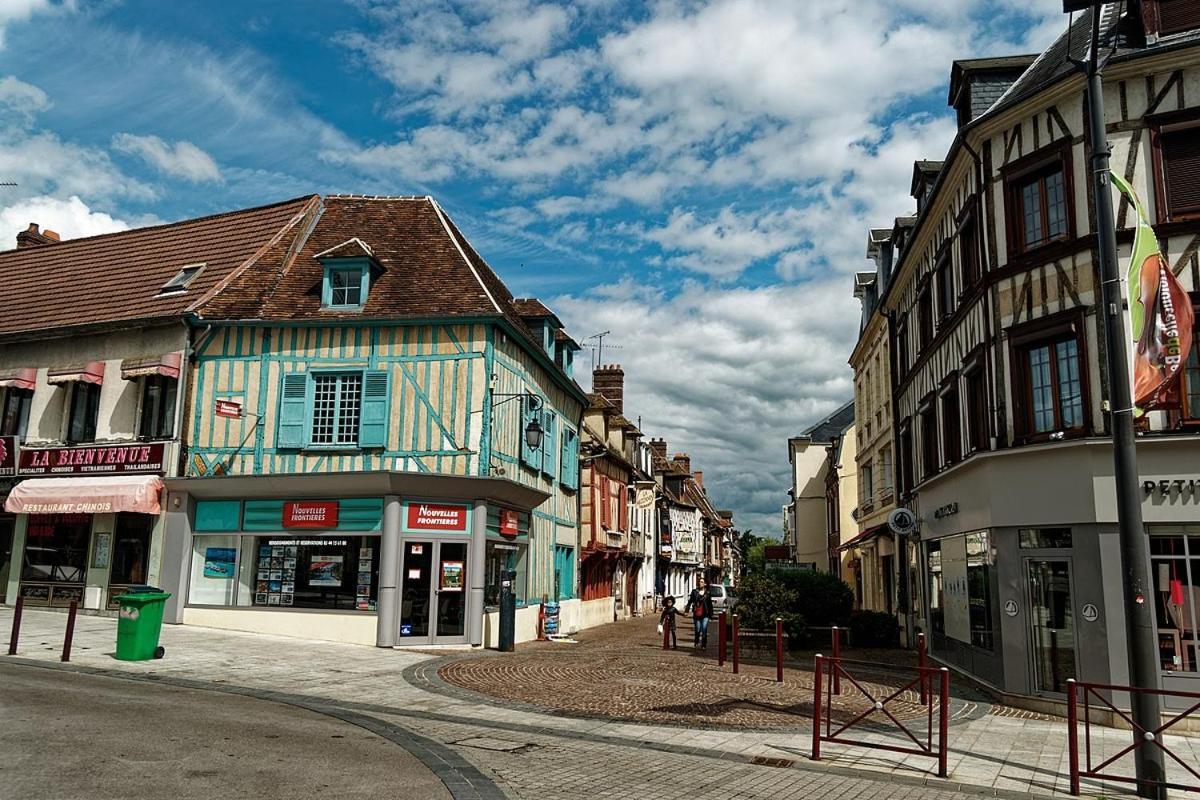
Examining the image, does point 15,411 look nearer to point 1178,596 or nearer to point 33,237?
point 33,237

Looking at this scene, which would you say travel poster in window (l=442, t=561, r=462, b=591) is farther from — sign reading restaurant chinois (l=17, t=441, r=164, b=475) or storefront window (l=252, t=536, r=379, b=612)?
sign reading restaurant chinois (l=17, t=441, r=164, b=475)

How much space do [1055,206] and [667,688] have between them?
9126 millimetres

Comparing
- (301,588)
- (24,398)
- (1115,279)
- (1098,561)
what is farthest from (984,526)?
(24,398)

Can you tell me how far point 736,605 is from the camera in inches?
768

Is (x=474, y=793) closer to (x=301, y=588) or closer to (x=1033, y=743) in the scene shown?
(x=1033, y=743)

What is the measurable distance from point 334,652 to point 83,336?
10.2 meters

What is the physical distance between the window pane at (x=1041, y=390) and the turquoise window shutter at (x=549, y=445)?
12.5 metres

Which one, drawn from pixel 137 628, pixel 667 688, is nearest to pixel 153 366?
pixel 137 628

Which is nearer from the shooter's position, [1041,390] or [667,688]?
[1041,390]

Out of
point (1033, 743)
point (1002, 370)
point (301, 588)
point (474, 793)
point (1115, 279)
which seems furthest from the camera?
point (301, 588)

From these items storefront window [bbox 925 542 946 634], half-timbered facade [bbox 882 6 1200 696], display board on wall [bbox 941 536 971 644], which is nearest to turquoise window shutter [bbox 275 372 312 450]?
half-timbered facade [bbox 882 6 1200 696]

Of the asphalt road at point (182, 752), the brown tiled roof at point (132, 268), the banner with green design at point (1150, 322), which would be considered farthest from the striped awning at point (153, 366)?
the banner with green design at point (1150, 322)

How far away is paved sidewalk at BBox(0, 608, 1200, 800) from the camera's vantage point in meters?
8.00

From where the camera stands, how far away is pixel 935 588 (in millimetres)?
17750
